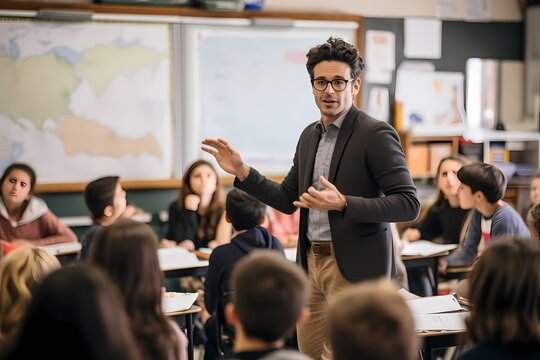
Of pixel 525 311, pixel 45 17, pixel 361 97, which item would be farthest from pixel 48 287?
pixel 361 97

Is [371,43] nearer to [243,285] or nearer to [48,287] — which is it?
[243,285]

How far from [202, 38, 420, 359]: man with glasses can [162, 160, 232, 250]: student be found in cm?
192

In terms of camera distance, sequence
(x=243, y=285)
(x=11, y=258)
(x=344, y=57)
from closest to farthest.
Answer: (x=243, y=285) → (x=11, y=258) → (x=344, y=57)

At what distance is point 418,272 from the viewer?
14.2 ft

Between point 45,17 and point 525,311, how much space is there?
4.17m

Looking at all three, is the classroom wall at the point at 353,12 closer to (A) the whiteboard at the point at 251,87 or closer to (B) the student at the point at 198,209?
(A) the whiteboard at the point at 251,87

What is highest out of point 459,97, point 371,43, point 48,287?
point 371,43

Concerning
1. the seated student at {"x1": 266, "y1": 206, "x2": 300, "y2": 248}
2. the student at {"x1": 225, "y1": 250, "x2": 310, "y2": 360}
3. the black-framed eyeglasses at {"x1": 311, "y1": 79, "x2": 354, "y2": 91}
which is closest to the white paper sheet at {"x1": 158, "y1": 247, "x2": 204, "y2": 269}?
the seated student at {"x1": 266, "y1": 206, "x2": 300, "y2": 248}

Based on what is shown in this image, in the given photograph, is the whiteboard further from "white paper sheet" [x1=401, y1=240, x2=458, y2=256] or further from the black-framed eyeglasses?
the black-framed eyeglasses

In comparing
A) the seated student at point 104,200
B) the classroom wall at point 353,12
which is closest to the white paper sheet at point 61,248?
the seated student at point 104,200

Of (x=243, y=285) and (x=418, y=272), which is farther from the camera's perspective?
(x=418, y=272)

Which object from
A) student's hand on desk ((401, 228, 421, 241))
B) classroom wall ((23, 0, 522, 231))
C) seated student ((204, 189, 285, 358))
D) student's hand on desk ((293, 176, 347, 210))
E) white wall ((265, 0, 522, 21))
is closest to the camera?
student's hand on desk ((293, 176, 347, 210))

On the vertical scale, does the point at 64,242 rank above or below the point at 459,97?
below

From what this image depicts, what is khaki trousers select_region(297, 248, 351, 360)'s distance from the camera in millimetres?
2584
